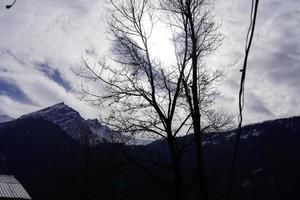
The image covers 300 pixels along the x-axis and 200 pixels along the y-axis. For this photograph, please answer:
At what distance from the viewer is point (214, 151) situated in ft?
41.6

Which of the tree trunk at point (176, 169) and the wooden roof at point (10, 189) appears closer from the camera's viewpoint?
the tree trunk at point (176, 169)

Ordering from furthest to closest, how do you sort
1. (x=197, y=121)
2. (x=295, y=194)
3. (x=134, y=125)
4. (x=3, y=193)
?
(x=295, y=194)
(x=3, y=193)
(x=134, y=125)
(x=197, y=121)

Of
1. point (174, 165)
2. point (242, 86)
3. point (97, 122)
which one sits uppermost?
point (97, 122)

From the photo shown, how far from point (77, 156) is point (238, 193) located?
504 feet

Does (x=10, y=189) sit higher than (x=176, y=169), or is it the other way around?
(x=176, y=169)

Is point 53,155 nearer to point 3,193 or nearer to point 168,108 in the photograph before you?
point 3,193

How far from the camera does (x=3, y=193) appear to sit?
3259cm

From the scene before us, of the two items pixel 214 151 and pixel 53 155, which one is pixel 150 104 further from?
pixel 53 155

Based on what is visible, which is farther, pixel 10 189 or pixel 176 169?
pixel 10 189

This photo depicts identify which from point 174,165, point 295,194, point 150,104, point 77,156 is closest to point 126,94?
point 150,104

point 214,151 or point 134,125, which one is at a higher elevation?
point 134,125

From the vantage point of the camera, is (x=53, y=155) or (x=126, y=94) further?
(x=53, y=155)

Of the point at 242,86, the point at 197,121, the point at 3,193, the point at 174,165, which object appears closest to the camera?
the point at 242,86

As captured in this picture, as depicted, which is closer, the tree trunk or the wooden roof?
the tree trunk
